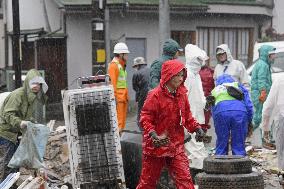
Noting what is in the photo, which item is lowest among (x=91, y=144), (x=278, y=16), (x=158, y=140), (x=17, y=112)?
(x=91, y=144)

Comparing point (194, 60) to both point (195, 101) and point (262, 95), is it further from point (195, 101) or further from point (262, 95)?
point (262, 95)

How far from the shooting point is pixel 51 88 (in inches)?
902

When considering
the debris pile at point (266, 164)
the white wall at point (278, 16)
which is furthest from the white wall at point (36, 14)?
the debris pile at point (266, 164)

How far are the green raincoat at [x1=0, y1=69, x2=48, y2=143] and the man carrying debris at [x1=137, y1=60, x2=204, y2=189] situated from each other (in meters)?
1.90

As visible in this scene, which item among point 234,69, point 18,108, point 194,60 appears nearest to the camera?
point 18,108

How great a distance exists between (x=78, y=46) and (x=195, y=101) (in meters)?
13.8

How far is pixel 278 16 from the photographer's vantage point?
2888 centimetres

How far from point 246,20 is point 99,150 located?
20.5 metres

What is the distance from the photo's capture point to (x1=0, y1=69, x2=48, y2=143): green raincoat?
8.55m

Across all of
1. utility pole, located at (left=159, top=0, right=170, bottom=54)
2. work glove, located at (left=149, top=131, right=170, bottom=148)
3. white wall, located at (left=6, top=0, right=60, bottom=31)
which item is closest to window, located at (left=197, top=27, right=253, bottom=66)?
white wall, located at (left=6, top=0, right=60, bottom=31)

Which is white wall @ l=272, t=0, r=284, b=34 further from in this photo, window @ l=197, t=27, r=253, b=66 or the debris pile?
the debris pile

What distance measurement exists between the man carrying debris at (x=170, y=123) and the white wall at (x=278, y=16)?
22125mm

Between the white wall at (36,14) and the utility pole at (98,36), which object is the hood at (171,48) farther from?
the white wall at (36,14)

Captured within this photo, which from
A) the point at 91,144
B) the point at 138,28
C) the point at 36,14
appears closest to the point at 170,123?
the point at 91,144
